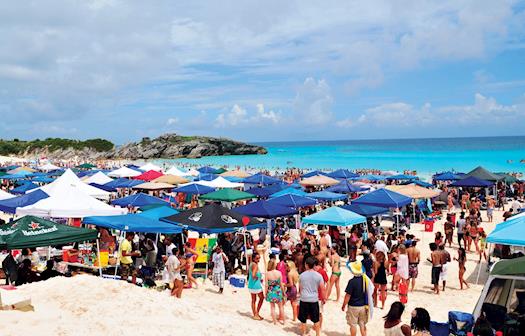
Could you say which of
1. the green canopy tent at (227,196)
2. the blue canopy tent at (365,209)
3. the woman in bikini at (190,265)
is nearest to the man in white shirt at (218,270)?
the woman in bikini at (190,265)

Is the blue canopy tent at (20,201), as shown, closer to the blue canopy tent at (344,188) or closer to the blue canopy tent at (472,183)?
the blue canopy tent at (344,188)

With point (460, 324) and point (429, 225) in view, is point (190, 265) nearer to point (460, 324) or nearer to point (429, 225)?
point (460, 324)

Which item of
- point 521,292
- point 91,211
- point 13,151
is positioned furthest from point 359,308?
point 13,151

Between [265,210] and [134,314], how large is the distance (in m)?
7.43

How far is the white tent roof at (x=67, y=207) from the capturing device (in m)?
12.7

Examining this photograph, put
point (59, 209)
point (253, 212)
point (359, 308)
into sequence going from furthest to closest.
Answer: point (253, 212) → point (59, 209) → point (359, 308)

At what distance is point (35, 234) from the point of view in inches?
369

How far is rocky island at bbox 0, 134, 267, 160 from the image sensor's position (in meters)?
94.7

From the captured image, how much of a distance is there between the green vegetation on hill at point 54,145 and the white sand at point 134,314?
9501 centimetres

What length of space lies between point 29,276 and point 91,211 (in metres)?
3.64

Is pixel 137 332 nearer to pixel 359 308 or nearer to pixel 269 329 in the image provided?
pixel 269 329

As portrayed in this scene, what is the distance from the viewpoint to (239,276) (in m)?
11.3

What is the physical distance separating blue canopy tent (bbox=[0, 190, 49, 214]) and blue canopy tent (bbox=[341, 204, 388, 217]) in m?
9.22

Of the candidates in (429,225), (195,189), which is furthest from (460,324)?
(195,189)
